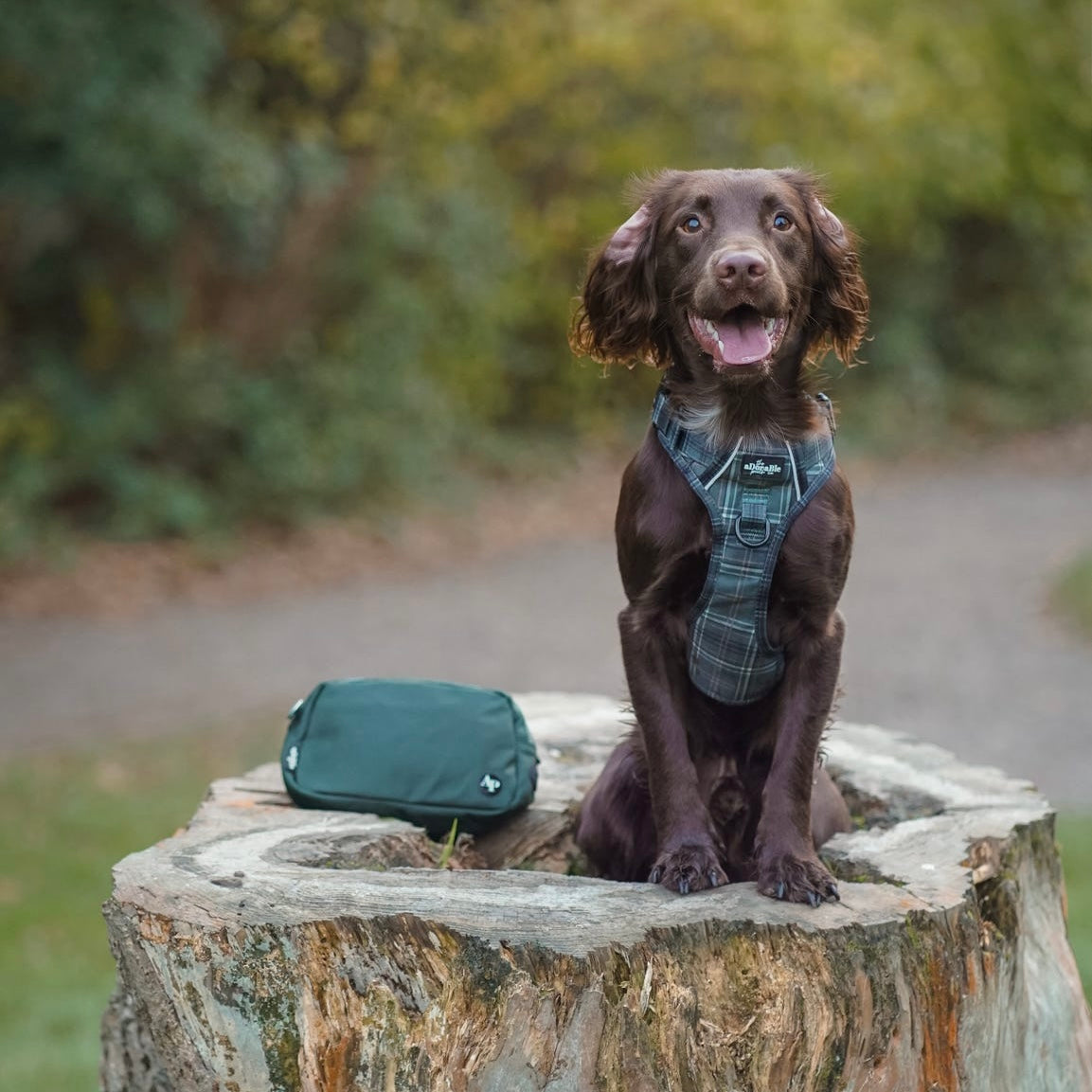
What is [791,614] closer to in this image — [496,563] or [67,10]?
[67,10]

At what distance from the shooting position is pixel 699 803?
10.7 feet

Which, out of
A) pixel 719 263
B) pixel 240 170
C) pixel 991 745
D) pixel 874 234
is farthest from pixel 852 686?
pixel 874 234

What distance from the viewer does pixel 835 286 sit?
327 centimetres

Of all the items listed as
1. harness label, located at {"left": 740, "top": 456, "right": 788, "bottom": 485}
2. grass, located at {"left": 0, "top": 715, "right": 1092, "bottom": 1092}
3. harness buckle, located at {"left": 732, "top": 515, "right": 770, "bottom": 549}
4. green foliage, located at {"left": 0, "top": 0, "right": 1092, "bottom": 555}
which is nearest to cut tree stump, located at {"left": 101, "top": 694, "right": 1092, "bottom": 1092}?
harness buckle, located at {"left": 732, "top": 515, "right": 770, "bottom": 549}

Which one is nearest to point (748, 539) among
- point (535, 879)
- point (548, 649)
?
point (535, 879)

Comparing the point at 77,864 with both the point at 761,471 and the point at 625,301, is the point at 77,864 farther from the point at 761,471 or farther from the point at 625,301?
the point at 761,471

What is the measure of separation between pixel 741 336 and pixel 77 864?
4784mm

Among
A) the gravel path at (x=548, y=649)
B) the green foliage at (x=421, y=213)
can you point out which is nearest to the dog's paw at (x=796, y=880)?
the gravel path at (x=548, y=649)

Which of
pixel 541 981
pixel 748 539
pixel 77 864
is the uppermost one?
pixel 748 539

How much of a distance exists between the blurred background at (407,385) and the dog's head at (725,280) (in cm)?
325

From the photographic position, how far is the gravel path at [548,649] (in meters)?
8.88

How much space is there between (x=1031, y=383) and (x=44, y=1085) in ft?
52.3

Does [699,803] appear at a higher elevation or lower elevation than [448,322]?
lower

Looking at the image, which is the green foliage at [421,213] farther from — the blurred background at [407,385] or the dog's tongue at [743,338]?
the dog's tongue at [743,338]
